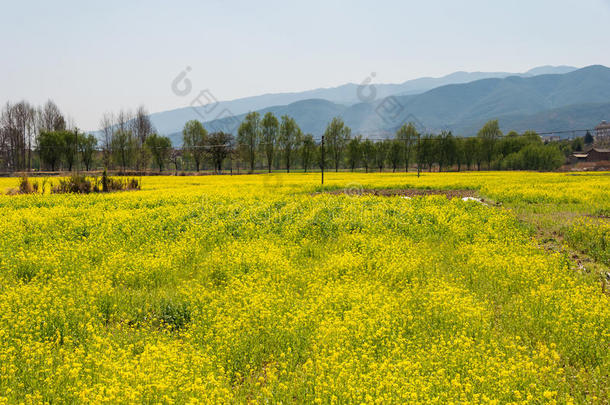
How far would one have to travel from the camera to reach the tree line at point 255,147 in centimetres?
8581

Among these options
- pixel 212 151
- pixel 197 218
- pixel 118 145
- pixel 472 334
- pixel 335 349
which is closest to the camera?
pixel 335 349

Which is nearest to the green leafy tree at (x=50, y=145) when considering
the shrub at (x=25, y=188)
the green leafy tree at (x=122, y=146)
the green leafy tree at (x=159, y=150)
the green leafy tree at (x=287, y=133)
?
the green leafy tree at (x=122, y=146)

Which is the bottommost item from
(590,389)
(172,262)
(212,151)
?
(590,389)

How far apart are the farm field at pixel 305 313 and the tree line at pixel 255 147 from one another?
234 ft

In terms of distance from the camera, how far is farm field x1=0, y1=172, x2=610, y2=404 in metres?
4.52

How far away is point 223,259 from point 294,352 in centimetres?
465

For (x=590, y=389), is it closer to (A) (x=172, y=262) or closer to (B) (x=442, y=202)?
(A) (x=172, y=262)

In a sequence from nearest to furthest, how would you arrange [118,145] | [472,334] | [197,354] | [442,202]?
1. [197,354]
2. [472,334]
3. [442,202]
4. [118,145]

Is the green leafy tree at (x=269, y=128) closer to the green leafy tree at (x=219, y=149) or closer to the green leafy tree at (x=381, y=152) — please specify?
the green leafy tree at (x=219, y=149)

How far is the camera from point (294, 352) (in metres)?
5.56

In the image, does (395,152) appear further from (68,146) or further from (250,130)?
(68,146)

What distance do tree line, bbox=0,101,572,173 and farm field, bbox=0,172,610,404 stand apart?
71.2 meters

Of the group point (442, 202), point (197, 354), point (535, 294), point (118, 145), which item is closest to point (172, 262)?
point (197, 354)

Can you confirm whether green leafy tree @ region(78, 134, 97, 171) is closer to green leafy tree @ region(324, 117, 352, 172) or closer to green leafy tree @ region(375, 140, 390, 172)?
green leafy tree @ region(324, 117, 352, 172)
